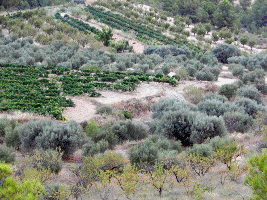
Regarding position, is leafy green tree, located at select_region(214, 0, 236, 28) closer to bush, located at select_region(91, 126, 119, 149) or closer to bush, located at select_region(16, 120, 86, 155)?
bush, located at select_region(91, 126, 119, 149)

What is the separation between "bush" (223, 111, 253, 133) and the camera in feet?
45.8

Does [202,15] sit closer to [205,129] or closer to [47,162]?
[205,129]

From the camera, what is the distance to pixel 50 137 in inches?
421

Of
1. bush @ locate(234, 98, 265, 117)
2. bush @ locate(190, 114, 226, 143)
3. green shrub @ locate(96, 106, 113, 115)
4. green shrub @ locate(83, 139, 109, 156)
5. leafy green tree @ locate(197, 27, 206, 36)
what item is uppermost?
bush @ locate(190, 114, 226, 143)

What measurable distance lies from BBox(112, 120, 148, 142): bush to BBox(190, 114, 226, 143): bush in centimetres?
224

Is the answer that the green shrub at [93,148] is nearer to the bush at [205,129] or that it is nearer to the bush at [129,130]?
the bush at [129,130]

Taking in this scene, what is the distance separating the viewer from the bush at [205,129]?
12008mm

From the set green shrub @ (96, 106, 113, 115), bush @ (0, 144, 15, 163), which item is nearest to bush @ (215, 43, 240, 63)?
green shrub @ (96, 106, 113, 115)

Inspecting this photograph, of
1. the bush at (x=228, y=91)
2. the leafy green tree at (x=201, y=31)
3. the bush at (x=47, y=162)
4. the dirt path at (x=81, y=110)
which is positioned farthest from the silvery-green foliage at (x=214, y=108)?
the leafy green tree at (x=201, y=31)

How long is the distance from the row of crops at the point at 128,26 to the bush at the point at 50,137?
30238mm

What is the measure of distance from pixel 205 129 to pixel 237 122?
2.66 meters

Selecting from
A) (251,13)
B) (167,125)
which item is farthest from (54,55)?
(251,13)

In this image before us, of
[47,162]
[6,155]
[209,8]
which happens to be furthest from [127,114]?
[209,8]

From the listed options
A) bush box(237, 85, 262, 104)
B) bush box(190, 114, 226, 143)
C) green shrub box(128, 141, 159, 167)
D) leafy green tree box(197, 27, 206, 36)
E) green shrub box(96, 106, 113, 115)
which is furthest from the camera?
leafy green tree box(197, 27, 206, 36)
